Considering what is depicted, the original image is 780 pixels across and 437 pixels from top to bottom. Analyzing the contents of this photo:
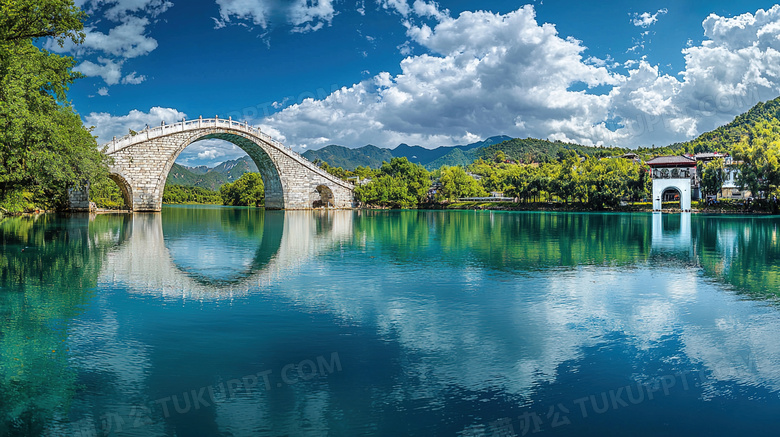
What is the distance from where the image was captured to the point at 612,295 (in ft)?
30.4

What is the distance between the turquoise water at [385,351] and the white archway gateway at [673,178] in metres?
46.3

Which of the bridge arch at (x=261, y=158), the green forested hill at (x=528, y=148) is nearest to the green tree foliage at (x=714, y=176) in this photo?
the bridge arch at (x=261, y=158)

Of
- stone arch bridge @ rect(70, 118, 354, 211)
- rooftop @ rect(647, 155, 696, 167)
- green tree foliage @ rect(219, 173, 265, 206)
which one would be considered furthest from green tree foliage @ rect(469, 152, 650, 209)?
green tree foliage @ rect(219, 173, 265, 206)

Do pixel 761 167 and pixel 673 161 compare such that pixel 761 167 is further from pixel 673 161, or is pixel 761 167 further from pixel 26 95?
pixel 26 95

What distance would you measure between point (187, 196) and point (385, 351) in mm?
106496

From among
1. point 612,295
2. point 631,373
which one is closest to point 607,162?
point 612,295

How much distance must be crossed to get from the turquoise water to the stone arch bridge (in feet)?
109

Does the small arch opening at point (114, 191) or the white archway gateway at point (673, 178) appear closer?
the small arch opening at point (114, 191)

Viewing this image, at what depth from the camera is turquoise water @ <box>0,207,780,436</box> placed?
172 inches

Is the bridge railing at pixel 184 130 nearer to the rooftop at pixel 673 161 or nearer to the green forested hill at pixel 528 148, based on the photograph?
the rooftop at pixel 673 161

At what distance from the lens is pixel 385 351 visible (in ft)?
19.7

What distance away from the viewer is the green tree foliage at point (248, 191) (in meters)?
79.8

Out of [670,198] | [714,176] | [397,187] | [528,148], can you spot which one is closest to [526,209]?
[670,198]

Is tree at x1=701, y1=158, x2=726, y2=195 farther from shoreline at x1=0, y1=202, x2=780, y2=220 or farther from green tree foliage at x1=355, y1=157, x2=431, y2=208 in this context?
green tree foliage at x1=355, y1=157, x2=431, y2=208
